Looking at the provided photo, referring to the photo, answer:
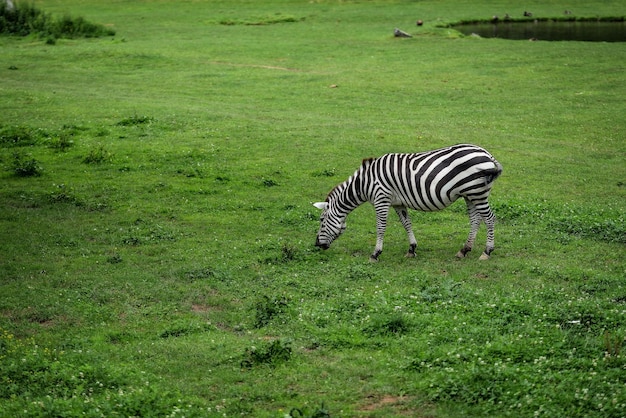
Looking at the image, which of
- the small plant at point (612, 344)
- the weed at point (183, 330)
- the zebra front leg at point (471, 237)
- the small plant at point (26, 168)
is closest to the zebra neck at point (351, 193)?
the zebra front leg at point (471, 237)

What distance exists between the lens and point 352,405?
9.34 metres

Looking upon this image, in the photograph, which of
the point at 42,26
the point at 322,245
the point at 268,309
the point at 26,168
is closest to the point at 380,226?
the point at 322,245

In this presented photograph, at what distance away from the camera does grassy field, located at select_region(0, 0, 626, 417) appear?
9.73 meters

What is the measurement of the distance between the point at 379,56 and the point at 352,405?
30627 mm

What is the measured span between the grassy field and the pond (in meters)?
10.8

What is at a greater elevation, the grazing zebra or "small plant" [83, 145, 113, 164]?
the grazing zebra

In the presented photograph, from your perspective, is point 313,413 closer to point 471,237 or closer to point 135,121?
point 471,237

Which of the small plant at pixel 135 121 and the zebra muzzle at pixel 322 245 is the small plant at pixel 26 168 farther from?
the zebra muzzle at pixel 322 245


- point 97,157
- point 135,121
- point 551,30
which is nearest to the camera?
point 97,157

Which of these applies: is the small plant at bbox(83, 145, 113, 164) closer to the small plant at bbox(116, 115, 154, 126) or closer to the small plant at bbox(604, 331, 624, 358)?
the small plant at bbox(116, 115, 154, 126)

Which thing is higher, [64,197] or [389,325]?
[389,325]

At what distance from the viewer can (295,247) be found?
1538 cm

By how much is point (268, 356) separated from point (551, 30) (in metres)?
43.6

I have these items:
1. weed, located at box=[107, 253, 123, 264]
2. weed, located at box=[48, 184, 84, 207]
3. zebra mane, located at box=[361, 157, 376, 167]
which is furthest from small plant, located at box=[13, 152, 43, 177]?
zebra mane, located at box=[361, 157, 376, 167]
